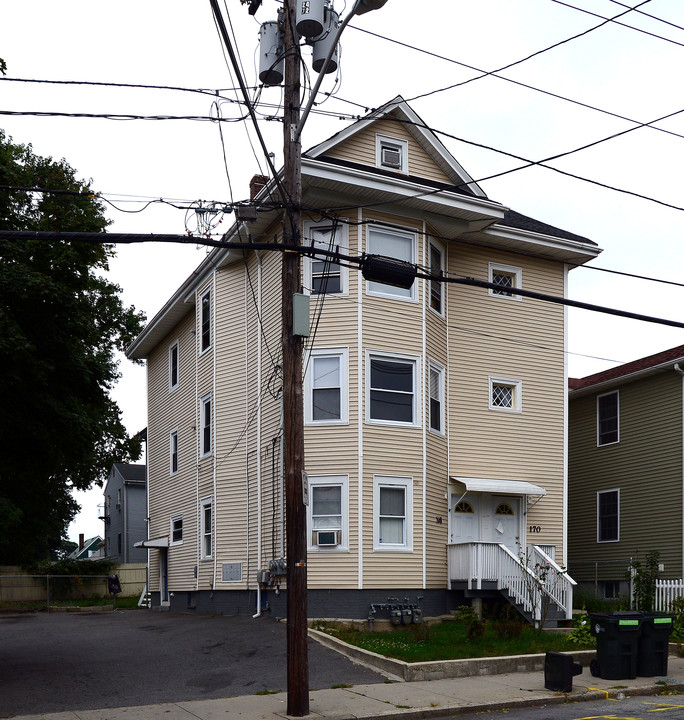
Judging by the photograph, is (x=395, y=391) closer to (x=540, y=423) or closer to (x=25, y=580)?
(x=540, y=423)

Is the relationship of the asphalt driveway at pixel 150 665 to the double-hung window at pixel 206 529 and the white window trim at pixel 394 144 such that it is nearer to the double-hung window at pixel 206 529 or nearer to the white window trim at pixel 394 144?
the double-hung window at pixel 206 529

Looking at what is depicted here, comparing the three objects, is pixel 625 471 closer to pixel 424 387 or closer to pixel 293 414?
pixel 424 387

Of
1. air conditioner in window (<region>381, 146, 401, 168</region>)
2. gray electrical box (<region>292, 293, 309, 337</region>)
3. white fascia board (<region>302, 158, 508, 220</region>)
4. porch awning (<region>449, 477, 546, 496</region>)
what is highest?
air conditioner in window (<region>381, 146, 401, 168</region>)

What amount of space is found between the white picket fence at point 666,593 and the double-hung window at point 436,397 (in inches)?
276

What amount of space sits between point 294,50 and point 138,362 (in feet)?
96.0

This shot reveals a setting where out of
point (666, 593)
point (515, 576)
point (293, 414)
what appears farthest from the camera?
point (666, 593)

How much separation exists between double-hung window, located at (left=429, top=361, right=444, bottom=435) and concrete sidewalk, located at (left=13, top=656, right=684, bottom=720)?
314 inches

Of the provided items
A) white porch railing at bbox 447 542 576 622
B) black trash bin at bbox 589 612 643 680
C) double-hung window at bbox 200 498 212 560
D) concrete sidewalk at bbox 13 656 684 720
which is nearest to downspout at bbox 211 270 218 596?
double-hung window at bbox 200 498 212 560

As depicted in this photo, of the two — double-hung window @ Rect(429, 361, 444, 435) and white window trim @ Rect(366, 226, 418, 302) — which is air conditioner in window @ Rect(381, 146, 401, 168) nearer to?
white window trim @ Rect(366, 226, 418, 302)

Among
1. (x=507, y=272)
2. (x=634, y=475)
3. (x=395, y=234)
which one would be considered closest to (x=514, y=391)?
(x=507, y=272)

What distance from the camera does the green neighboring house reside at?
89.6 ft

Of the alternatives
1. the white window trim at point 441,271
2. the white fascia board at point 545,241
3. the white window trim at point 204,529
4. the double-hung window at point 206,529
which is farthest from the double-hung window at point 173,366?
the white fascia board at point 545,241

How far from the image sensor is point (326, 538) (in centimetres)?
2055

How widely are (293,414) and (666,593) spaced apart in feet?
49.2
